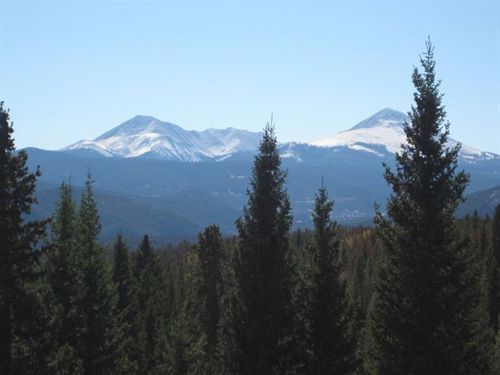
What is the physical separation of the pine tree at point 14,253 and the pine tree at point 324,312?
1121 cm

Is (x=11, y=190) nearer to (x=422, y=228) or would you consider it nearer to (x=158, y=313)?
(x=422, y=228)

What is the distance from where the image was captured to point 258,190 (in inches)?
Result: 990

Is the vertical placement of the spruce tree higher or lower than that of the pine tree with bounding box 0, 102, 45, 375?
lower

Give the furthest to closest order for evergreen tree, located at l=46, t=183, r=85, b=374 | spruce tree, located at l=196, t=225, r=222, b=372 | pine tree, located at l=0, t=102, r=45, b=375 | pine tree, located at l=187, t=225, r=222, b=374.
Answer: spruce tree, located at l=196, t=225, r=222, b=372 → pine tree, located at l=187, t=225, r=222, b=374 → evergreen tree, located at l=46, t=183, r=85, b=374 → pine tree, located at l=0, t=102, r=45, b=375

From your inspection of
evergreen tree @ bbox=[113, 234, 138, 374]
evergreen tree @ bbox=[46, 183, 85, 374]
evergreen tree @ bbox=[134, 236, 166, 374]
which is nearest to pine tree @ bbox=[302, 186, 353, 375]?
evergreen tree @ bbox=[46, 183, 85, 374]

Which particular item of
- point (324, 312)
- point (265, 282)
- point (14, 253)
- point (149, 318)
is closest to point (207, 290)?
point (149, 318)

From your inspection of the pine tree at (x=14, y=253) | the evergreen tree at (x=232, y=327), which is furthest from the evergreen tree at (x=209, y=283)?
the pine tree at (x=14, y=253)

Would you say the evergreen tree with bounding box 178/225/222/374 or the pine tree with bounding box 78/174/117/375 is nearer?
the pine tree with bounding box 78/174/117/375

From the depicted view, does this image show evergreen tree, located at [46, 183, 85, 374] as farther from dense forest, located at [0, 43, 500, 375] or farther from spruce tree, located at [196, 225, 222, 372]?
spruce tree, located at [196, 225, 222, 372]

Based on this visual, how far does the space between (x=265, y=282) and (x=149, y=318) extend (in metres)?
29.6

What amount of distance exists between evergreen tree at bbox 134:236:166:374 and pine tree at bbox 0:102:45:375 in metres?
17.5

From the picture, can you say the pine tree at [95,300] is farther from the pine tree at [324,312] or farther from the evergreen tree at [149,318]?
the pine tree at [324,312]

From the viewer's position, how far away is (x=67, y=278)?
2789 centimetres

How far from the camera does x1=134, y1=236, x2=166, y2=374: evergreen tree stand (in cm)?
4638
